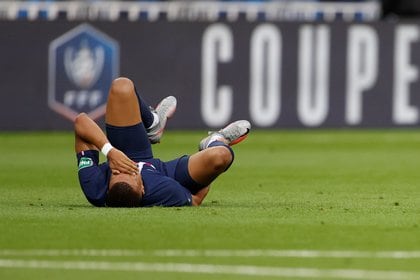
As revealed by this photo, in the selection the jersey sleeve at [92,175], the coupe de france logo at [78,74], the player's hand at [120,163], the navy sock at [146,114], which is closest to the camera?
the player's hand at [120,163]

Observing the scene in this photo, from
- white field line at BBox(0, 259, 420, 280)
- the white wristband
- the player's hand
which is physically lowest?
the player's hand

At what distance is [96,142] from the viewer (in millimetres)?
12898

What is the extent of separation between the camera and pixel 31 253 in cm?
1045

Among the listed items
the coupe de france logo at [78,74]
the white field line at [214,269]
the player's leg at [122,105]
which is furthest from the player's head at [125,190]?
the coupe de france logo at [78,74]

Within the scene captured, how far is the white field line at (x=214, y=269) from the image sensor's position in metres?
9.41

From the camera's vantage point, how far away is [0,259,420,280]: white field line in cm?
941

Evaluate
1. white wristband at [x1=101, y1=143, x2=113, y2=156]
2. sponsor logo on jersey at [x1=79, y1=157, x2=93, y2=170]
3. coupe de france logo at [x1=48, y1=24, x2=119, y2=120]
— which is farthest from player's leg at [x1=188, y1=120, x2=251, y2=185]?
coupe de france logo at [x1=48, y1=24, x2=119, y2=120]

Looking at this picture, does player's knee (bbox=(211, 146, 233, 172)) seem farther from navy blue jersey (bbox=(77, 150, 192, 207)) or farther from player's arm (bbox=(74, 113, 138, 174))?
player's arm (bbox=(74, 113, 138, 174))

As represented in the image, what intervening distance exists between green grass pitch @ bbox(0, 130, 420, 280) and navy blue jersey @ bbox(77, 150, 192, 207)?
12 cm

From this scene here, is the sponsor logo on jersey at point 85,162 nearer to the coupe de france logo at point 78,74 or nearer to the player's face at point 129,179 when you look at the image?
the player's face at point 129,179

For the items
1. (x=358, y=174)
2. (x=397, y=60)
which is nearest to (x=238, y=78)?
(x=397, y=60)

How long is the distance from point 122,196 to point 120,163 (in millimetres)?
399

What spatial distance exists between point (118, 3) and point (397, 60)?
5564 millimetres

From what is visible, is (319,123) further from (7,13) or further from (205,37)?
(7,13)
